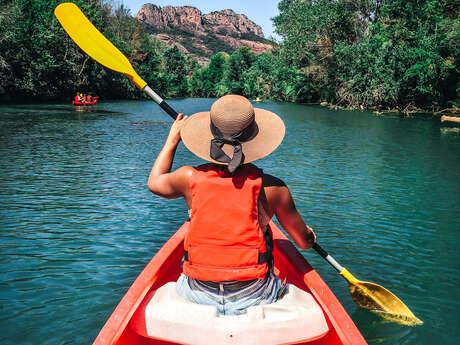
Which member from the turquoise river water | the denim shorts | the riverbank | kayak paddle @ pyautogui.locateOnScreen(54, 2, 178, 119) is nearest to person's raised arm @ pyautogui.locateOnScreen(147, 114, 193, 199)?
the denim shorts

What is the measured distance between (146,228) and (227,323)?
372 centimetres

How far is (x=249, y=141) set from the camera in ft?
7.65

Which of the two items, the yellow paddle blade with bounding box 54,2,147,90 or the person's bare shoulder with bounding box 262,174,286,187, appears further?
the yellow paddle blade with bounding box 54,2,147,90

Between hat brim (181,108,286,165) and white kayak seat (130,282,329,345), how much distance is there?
0.80 meters

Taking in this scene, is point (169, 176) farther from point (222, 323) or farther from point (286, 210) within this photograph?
point (222, 323)

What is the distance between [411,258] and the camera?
16.8 feet

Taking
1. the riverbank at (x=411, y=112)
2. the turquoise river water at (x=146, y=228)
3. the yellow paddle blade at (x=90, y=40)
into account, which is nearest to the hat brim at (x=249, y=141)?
the turquoise river water at (x=146, y=228)

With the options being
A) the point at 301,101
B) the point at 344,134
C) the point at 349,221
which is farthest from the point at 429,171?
the point at 301,101

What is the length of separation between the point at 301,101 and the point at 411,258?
131 ft

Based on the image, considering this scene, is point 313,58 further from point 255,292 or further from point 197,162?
point 255,292

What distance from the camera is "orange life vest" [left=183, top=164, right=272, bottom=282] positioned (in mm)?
2240

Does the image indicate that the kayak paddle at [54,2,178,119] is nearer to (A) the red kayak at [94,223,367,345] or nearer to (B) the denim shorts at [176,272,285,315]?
(A) the red kayak at [94,223,367,345]

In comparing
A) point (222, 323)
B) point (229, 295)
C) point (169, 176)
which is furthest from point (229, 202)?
point (222, 323)

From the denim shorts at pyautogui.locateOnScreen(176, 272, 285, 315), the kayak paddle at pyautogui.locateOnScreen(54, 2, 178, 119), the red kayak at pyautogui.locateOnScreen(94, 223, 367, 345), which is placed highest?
the kayak paddle at pyautogui.locateOnScreen(54, 2, 178, 119)
